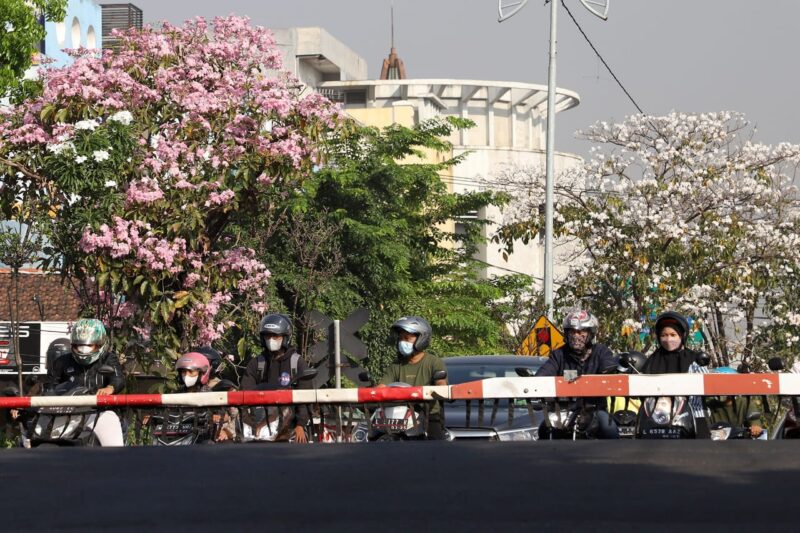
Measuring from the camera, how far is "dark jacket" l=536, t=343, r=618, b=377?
11.8 m

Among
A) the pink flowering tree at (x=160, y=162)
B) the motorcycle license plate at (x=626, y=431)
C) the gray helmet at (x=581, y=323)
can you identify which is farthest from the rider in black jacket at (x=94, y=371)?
the pink flowering tree at (x=160, y=162)

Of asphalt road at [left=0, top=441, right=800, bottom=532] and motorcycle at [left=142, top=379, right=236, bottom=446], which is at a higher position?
asphalt road at [left=0, top=441, right=800, bottom=532]

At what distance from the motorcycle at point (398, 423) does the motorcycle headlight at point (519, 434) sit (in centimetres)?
123

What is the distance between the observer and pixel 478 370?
14883 millimetres

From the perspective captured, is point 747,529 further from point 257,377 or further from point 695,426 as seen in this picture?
point 257,377

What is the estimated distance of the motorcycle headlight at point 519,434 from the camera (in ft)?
41.5

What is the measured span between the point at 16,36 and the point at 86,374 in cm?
1201

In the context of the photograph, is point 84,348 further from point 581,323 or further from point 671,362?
point 671,362

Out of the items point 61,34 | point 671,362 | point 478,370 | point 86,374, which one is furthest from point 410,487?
point 61,34

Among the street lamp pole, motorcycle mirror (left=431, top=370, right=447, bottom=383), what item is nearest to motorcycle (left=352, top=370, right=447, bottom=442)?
motorcycle mirror (left=431, top=370, right=447, bottom=383)

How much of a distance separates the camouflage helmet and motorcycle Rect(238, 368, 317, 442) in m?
1.22

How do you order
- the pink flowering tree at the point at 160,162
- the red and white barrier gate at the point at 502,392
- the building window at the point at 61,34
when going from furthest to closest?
the building window at the point at 61,34 → the pink flowering tree at the point at 160,162 → the red and white barrier gate at the point at 502,392

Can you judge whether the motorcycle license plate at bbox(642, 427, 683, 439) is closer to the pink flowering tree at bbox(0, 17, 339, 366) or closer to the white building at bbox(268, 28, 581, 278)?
the pink flowering tree at bbox(0, 17, 339, 366)

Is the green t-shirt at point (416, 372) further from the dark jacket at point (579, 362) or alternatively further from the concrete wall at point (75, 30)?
the concrete wall at point (75, 30)
